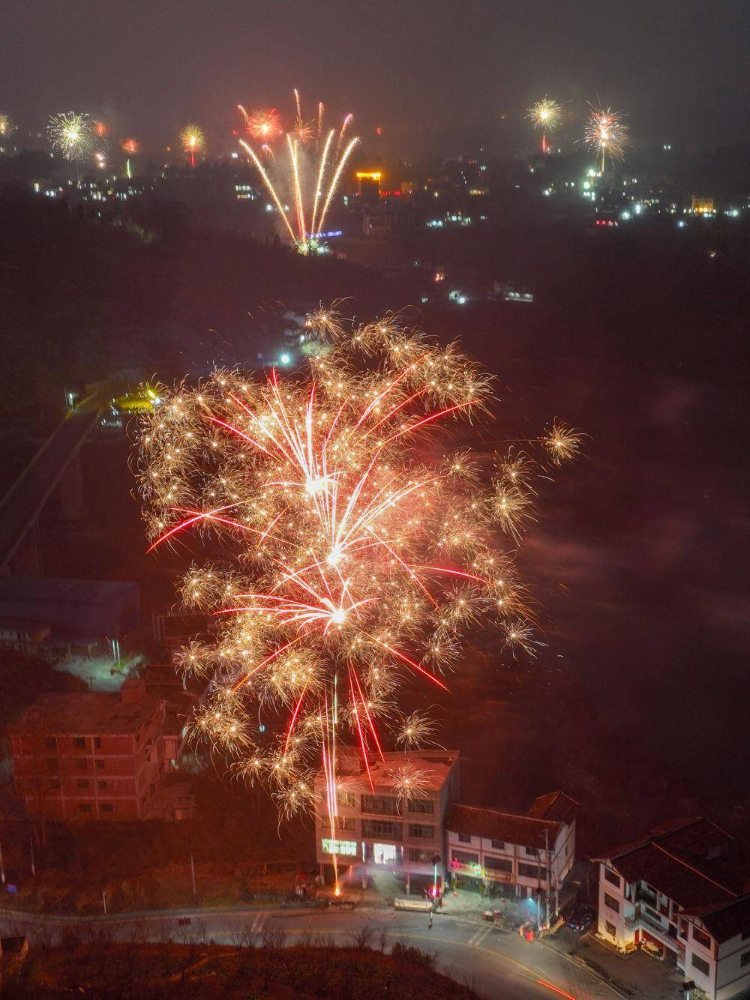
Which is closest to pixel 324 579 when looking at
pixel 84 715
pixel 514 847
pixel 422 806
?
pixel 84 715

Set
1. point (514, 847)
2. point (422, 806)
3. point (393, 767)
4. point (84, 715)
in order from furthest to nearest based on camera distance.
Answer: point (84, 715), point (393, 767), point (422, 806), point (514, 847)

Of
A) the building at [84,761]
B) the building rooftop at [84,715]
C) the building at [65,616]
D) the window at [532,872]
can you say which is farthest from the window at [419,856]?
the building at [65,616]

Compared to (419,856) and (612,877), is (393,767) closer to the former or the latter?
(419,856)

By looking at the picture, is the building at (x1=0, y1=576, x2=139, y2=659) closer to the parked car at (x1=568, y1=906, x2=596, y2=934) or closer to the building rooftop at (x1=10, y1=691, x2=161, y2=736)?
the building rooftop at (x1=10, y1=691, x2=161, y2=736)

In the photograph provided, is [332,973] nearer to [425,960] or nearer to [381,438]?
[425,960]

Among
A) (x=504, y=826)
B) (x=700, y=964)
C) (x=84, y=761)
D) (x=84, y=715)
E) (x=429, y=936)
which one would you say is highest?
(x=84, y=715)

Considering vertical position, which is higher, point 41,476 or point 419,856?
point 41,476

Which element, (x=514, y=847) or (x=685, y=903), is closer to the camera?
(x=685, y=903)
